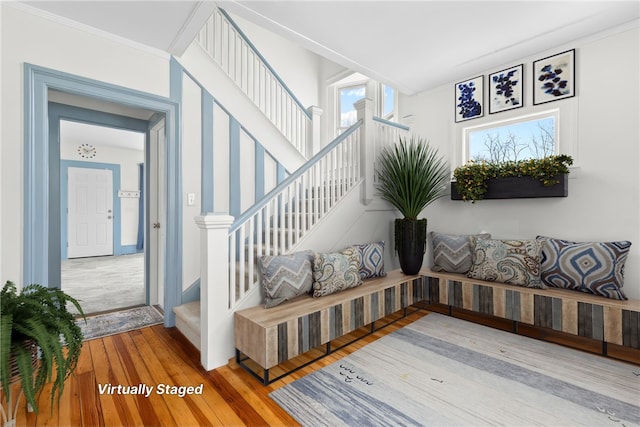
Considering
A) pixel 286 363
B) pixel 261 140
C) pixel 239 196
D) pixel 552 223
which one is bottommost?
pixel 286 363

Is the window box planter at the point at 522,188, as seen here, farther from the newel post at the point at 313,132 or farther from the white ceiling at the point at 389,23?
the newel post at the point at 313,132

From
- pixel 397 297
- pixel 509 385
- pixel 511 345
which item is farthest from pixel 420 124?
pixel 509 385

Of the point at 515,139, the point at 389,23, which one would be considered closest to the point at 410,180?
the point at 515,139

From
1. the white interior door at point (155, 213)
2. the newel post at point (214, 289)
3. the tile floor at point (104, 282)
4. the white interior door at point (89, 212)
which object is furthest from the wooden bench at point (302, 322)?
the white interior door at point (89, 212)

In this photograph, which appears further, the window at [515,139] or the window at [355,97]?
the window at [355,97]

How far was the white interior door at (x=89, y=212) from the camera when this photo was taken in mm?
6613

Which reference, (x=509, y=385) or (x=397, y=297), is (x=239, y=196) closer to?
(x=397, y=297)

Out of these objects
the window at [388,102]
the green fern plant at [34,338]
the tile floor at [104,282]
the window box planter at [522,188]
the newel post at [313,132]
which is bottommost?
the tile floor at [104,282]

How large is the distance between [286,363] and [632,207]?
10.1 feet

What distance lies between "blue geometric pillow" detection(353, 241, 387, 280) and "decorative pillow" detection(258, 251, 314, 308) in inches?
28.2

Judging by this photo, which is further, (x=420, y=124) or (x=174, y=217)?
(x=420, y=124)

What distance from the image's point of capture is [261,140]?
3.57m

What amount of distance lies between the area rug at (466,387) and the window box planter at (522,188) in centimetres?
133

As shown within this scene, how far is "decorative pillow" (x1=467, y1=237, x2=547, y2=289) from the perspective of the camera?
8.82 ft
